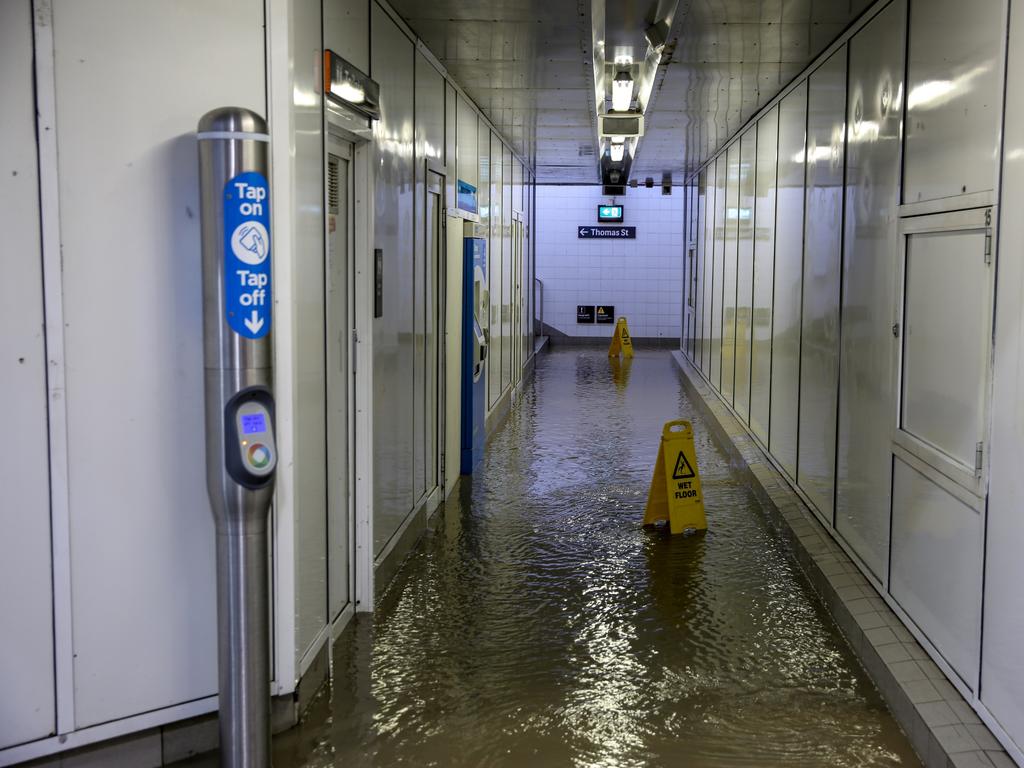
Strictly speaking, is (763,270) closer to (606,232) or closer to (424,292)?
(424,292)

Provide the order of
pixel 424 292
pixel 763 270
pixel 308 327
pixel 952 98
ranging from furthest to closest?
pixel 763 270
pixel 424 292
pixel 952 98
pixel 308 327

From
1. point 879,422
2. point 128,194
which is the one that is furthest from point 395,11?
point 879,422

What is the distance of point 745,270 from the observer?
10102 mm

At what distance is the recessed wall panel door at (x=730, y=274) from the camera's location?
435 inches

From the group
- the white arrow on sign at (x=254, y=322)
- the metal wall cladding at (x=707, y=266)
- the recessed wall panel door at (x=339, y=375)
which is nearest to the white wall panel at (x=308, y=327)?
the recessed wall panel door at (x=339, y=375)

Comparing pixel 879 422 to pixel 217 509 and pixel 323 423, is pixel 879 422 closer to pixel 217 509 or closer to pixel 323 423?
pixel 323 423

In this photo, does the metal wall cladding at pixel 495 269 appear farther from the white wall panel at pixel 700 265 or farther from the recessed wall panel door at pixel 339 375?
the recessed wall panel door at pixel 339 375

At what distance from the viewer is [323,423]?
432 centimetres

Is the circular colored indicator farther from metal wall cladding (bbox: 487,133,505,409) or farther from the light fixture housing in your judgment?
metal wall cladding (bbox: 487,133,505,409)

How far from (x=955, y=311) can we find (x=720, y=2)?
87.6 inches

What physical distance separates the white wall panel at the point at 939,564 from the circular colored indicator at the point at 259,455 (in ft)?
8.08

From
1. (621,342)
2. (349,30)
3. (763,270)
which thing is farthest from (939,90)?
(621,342)

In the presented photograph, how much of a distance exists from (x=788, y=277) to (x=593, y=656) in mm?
4013

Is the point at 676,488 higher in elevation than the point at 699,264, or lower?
lower
